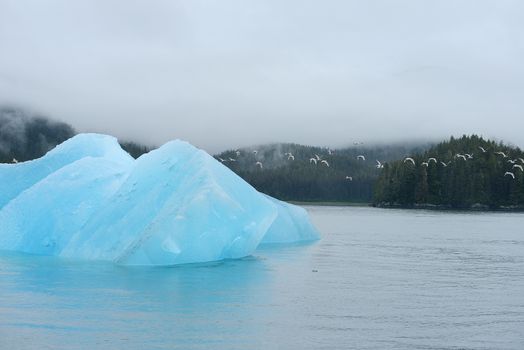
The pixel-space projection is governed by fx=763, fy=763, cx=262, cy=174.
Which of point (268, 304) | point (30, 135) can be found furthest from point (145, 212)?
point (30, 135)

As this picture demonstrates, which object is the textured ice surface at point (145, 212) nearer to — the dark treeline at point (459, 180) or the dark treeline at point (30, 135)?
the dark treeline at point (459, 180)

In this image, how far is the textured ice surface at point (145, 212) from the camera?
19.4 m

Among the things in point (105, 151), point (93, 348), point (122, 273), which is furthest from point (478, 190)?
point (93, 348)

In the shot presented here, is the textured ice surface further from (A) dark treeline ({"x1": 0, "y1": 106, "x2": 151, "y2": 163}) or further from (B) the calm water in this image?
(A) dark treeline ({"x1": 0, "y1": 106, "x2": 151, "y2": 163})

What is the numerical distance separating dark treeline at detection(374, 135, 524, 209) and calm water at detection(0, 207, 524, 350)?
70.0m

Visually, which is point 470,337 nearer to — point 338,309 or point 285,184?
point 338,309

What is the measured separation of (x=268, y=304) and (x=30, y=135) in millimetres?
154335

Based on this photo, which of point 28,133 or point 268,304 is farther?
point 28,133

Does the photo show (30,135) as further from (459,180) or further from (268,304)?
(268,304)

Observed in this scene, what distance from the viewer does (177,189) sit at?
2067 centimetres

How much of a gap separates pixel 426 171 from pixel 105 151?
7084 cm

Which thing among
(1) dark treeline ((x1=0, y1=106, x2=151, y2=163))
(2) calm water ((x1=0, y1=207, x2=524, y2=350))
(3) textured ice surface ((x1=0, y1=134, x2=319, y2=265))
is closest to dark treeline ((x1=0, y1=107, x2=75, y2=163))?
(1) dark treeline ((x1=0, y1=106, x2=151, y2=163))

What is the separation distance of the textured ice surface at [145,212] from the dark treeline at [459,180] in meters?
69.1

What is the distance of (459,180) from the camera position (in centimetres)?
9038
